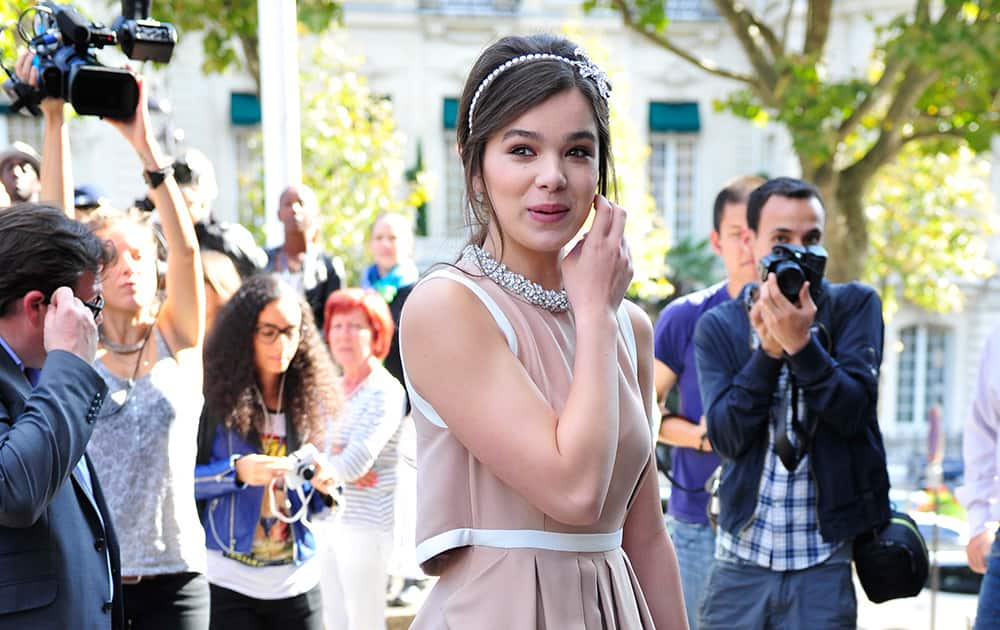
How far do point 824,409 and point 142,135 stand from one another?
241 cm

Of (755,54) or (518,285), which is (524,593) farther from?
(755,54)

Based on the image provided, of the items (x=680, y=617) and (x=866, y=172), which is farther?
(x=866, y=172)

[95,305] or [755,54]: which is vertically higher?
[755,54]

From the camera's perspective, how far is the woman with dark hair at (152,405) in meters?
4.06

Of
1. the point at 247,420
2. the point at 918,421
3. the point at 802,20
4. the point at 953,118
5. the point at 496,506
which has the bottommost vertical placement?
the point at 918,421

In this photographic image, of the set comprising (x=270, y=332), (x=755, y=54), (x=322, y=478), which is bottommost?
(x=322, y=478)

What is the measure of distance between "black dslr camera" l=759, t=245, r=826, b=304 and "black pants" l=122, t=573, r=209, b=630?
7.06 feet

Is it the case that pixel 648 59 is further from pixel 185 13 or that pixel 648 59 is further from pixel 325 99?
pixel 185 13

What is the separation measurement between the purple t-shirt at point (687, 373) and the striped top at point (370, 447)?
130 cm

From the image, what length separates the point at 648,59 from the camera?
99.8ft

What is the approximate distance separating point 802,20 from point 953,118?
52.3 ft

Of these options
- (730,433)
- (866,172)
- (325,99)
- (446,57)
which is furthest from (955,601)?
(446,57)

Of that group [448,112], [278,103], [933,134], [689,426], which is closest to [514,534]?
[689,426]

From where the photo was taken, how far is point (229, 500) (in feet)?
15.8
